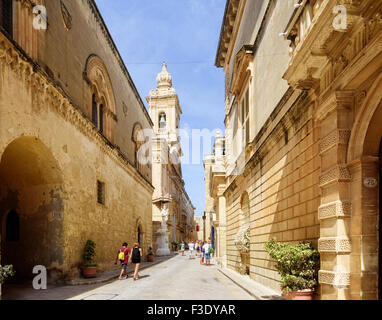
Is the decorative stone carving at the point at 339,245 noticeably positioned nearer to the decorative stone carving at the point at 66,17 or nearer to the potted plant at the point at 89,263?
the potted plant at the point at 89,263

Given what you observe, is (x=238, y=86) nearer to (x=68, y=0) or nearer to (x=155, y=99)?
(x=68, y=0)

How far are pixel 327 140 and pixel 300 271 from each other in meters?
2.65

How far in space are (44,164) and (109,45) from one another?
10.5 m

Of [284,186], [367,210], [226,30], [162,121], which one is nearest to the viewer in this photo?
[367,210]

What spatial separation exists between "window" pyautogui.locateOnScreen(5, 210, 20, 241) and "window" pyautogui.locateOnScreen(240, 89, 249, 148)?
29.8ft

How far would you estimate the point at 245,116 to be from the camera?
16.4 meters

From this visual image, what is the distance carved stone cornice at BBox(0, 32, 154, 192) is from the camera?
9607 mm

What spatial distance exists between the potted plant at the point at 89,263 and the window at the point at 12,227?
2663 millimetres

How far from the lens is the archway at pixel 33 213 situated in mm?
13031

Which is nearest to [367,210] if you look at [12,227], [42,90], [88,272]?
[42,90]

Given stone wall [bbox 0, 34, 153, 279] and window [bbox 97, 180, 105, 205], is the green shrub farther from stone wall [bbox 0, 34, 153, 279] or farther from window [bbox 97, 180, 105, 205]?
window [bbox 97, 180, 105, 205]

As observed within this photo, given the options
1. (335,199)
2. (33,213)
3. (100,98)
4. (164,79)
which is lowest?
(33,213)

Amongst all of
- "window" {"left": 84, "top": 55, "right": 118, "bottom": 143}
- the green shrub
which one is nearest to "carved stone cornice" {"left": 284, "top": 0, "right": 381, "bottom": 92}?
the green shrub

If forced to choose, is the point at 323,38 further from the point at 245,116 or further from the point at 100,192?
the point at 100,192
